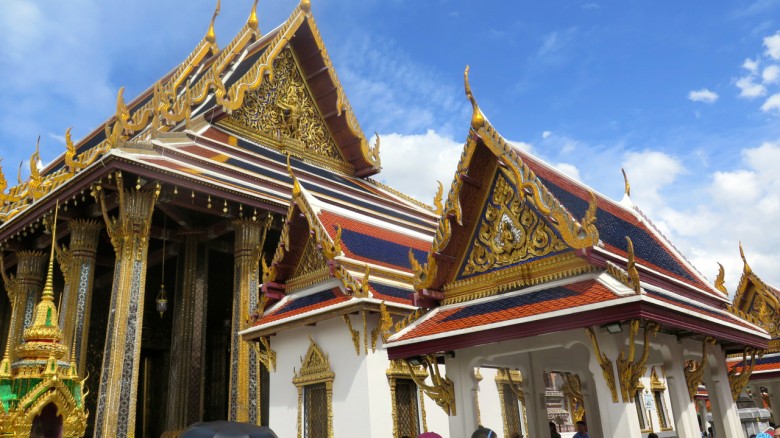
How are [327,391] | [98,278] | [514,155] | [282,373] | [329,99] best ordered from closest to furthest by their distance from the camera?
[514,155], [327,391], [282,373], [98,278], [329,99]

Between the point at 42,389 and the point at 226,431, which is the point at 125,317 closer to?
the point at 42,389

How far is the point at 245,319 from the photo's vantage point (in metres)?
10.8

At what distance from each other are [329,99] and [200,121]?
4.75m

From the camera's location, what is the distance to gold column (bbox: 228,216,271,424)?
35.3 feet

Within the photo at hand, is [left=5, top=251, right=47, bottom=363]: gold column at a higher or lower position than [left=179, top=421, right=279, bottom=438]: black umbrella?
higher

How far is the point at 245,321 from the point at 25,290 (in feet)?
24.3

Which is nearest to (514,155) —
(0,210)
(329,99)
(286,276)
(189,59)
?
(286,276)

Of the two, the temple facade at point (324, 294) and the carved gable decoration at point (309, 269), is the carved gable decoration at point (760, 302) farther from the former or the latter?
the carved gable decoration at point (309, 269)

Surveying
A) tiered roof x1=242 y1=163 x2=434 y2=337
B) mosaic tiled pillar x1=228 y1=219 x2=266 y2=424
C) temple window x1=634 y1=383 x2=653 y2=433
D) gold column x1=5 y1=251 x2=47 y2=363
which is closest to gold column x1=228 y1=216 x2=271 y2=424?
mosaic tiled pillar x1=228 y1=219 x2=266 y2=424

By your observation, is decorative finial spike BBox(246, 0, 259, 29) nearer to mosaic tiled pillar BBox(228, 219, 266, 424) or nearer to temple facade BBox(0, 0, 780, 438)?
temple facade BBox(0, 0, 780, 438)

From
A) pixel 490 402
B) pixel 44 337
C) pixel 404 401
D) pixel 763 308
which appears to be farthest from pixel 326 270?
pixel 763 308

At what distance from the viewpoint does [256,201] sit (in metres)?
11.5

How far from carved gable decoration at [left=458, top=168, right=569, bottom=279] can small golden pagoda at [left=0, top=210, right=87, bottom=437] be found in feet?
13.2

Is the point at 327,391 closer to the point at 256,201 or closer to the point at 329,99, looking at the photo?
the point at 256,201
